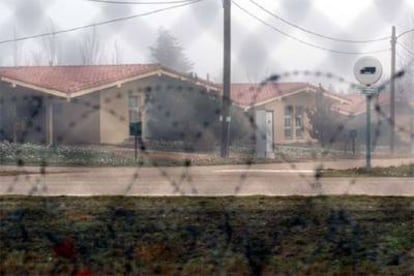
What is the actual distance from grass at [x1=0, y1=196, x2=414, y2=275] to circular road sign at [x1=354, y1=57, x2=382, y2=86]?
4.66 meters

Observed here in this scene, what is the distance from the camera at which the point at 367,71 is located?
12.4 m

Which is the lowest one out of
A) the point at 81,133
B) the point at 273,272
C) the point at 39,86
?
the point at 273,272

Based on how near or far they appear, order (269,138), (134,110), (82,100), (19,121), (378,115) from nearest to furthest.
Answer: (378,115), (134,110), (82,100), (269,138), (19,121)

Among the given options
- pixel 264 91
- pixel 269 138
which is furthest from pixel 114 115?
pixel 269 138

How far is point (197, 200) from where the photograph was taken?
8.23 m

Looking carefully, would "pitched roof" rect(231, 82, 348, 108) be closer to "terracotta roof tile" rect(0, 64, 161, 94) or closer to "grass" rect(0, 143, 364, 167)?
"grass" rect(0, 143, 364, 167)

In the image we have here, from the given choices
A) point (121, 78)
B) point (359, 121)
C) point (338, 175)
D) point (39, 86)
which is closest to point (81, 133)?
point (359, 121)

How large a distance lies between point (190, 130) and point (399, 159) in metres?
8.70

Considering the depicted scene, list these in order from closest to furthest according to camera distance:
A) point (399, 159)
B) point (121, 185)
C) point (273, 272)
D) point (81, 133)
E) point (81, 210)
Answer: point (273, 272), point (81, 210), point (81, 133), point (121, 185), point (399, 159)

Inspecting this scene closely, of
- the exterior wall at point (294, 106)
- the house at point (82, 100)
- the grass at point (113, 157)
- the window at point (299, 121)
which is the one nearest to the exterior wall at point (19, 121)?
the house at point (82, 100)

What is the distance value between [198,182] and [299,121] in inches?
143

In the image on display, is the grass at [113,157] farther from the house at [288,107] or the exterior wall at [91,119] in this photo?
the house at [288,107]

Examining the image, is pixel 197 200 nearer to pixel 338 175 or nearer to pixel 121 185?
pixel 121 185

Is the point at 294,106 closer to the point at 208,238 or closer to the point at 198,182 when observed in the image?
the point at 198,182
